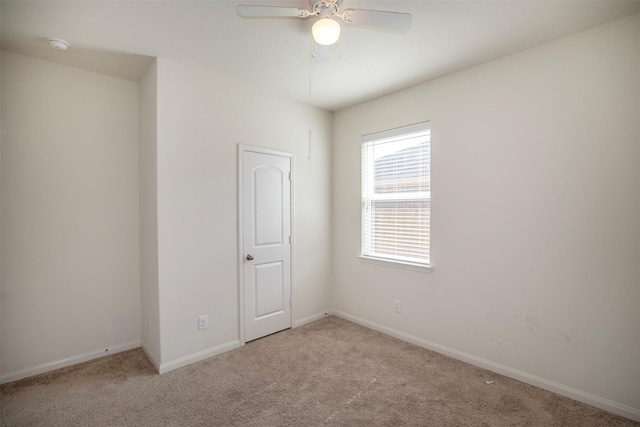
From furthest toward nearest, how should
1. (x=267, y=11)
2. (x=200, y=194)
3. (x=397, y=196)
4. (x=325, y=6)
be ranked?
(x=397, y=196) → (x=200, y=194) → (x=325, y=6) → (x=267, y=11)

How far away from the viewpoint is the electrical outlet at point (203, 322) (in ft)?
9.34

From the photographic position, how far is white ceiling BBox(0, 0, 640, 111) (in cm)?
194

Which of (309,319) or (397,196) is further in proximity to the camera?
(309,319)

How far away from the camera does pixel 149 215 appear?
280cm

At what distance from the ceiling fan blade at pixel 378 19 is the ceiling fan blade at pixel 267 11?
11.1 inches

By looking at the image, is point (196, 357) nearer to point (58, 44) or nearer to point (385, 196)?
point (385, 196)

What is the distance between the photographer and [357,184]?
3775mm

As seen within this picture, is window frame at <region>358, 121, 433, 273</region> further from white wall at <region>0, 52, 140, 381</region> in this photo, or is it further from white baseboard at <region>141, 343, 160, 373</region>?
white wall at <region>0, 52, 140, 381</region>

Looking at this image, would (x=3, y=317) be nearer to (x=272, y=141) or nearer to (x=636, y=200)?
(x=272, y=141)

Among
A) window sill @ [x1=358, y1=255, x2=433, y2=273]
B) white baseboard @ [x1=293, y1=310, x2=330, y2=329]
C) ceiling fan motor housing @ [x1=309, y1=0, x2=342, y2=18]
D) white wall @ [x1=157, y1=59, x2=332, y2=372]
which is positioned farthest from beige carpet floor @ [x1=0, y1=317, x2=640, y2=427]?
ceiling fan motor housing @ [x1=309, y1=0, x2=342, y2=18]

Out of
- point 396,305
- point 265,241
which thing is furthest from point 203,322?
point 396,305

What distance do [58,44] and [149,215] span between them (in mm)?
1474

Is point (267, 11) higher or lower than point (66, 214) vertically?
higher

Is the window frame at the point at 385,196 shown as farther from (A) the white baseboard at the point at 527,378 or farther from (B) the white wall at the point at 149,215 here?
(B) the white wall at the point at 149,215
